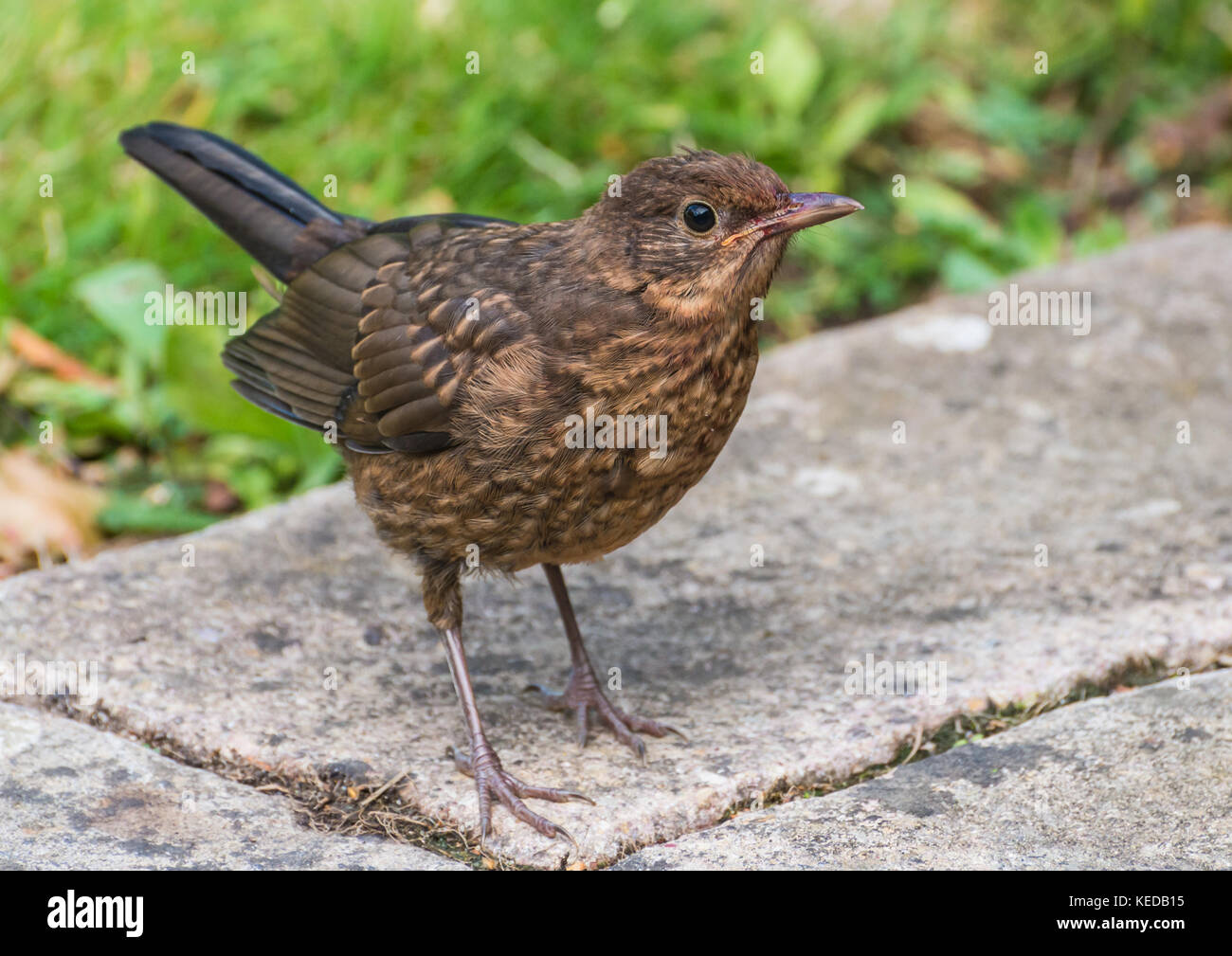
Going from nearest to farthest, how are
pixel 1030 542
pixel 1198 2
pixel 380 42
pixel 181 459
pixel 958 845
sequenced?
pixel 958 845, pixel 1030 542, pixel 181 459, pixel 380 42, pixel 1198 2

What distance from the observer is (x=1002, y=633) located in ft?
12.4

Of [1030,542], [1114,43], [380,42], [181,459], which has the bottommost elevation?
[1030,542]

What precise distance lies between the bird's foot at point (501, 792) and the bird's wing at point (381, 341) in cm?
71

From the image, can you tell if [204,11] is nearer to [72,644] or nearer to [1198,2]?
[72,644]

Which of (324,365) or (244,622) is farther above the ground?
(324,365)

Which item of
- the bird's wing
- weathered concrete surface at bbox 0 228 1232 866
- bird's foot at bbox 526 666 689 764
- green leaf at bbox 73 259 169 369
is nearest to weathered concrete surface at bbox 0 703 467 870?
weathered concrete surface at bbox 0 228 1232 866

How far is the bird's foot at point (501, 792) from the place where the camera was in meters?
3.15

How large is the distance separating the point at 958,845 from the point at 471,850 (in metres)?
0.99

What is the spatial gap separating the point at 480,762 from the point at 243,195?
188 cm

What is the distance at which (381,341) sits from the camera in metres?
3.74

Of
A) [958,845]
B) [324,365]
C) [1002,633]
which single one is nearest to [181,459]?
[324,365]

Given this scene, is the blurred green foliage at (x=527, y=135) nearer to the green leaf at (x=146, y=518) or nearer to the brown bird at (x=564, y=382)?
the green leaf at (x=146, y=518)

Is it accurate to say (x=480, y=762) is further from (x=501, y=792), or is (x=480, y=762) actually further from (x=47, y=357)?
(x=47, y=357)

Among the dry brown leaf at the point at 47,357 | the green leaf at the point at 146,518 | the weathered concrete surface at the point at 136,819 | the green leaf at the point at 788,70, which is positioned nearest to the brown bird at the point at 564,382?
the weathered concrete surface at the point at 136,819
